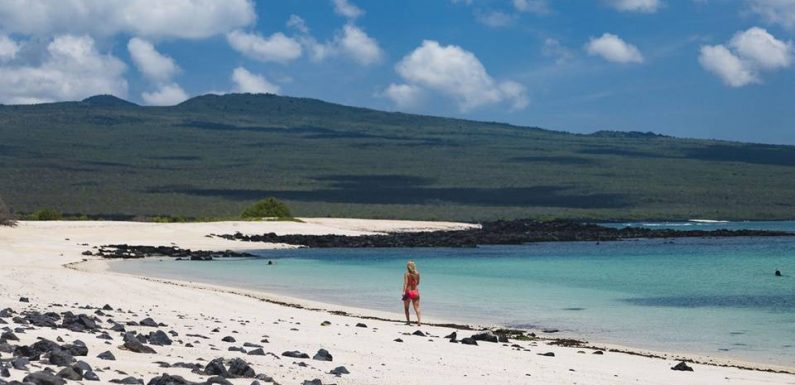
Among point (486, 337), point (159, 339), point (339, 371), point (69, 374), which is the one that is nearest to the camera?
point (69, 374)

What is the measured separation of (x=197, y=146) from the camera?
6314 inches

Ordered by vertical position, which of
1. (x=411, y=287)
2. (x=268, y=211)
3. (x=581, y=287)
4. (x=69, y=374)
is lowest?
(x=581, y=287)

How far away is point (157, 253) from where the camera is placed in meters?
47.1

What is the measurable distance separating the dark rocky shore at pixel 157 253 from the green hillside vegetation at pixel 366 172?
37998 mm

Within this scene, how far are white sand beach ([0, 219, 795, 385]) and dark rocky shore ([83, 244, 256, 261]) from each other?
1650 centimetres

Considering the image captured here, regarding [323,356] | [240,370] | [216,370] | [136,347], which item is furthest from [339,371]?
[136,347]

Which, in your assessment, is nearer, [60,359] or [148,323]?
[60,359]

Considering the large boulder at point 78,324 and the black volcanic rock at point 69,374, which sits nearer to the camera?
the black volcanic rock at point 69,374

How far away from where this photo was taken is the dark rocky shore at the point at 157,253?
144 ft

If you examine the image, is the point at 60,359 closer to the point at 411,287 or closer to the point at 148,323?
the point at 148,323

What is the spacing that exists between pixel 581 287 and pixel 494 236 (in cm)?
3547

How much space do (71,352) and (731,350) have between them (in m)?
11.4

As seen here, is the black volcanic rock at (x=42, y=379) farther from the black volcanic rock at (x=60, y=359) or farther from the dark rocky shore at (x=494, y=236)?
the dark rocky shore at (x=494, y=236)

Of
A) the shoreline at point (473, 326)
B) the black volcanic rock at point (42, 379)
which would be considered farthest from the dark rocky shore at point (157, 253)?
the black volcanic rock at point (42, 379)
